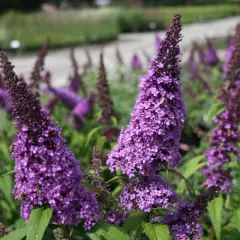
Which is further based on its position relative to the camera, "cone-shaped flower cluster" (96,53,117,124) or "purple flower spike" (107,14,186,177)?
"cone-shaped flower cluster" (96,53,117,124)

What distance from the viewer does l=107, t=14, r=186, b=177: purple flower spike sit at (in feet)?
8.86

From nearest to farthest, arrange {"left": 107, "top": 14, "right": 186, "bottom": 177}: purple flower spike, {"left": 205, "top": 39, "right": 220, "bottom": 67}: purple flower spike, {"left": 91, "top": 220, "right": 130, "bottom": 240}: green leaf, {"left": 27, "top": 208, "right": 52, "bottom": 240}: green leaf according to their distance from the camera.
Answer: {"left": 27, "top": 208, "right": 52, "bottom": 240}: green leaf < {"left": 91, "top": 220, "right": 130, "bottom": 240}: green leaf < {"left": 107, "top": 14, "right": 186, "bottom": 177}: purple flower spike < {"left": 205, "top": 39, "right": 220, "bottom": 67}: purple flower spike

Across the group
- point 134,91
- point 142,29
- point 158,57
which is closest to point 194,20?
point 142,29

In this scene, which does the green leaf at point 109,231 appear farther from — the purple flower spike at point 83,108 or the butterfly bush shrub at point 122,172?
the purple flower spike at point 83,108

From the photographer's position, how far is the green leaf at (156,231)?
2651 millimetres

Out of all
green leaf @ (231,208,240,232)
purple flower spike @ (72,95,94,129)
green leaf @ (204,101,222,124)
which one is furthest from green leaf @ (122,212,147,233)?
purple flower spike @ (72,95,94,129)

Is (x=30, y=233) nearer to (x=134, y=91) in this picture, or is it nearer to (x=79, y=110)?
(x=79, y=110)

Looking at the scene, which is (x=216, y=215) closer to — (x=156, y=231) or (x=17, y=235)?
(x=156, y=231)

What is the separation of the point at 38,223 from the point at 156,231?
657mm

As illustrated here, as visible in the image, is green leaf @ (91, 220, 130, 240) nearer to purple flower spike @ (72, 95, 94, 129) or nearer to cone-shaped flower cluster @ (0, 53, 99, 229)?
cone-shaped flower cluster @ (0, 53, 99, 229)

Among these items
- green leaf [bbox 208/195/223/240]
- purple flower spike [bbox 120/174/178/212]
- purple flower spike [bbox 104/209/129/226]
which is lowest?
green leaf [bbox 208/195/223/240]

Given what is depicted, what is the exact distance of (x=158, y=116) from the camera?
269 cm

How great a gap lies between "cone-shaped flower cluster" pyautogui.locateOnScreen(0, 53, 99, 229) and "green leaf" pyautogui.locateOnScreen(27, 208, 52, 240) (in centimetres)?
5

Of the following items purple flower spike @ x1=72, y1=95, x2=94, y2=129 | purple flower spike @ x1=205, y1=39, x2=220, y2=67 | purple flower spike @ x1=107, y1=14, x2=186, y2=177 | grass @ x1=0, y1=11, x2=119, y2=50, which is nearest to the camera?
purple flower spike @ x1=107, y1=14, x2=186, y2=177
